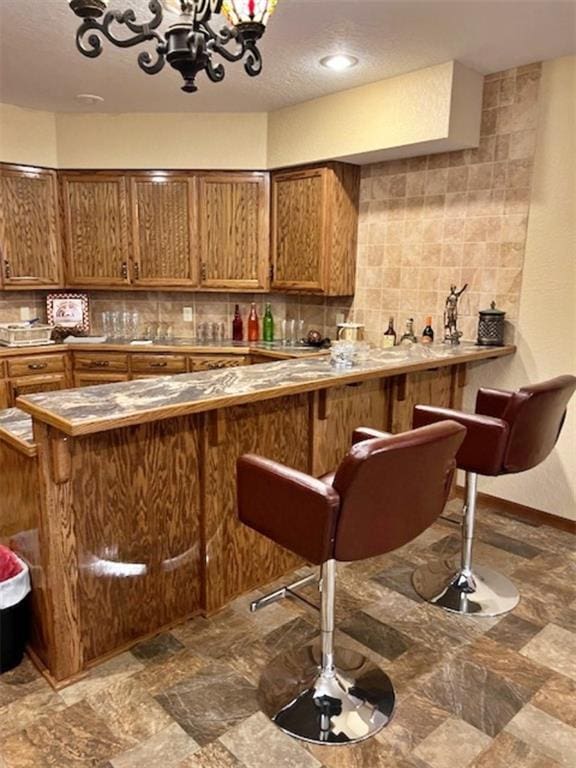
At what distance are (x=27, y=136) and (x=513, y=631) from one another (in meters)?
4.45

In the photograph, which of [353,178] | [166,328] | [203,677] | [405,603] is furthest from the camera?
[166,328]

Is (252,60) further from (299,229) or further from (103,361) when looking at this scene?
(103,361)

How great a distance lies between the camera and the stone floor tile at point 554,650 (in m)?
2.13

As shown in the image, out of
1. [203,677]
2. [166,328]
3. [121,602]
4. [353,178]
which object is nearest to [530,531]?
[203,677]

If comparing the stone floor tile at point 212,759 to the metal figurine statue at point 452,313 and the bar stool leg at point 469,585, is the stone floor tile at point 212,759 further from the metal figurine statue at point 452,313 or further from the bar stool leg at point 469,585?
the metal figurine statue at point 452,313

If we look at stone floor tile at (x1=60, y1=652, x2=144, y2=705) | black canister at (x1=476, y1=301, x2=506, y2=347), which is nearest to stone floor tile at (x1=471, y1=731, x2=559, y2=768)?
stone floor tile at (x1=60, y1=652, x2=144, y2=705)

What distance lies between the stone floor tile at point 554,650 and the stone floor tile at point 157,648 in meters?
1.36

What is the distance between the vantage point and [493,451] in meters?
2.25

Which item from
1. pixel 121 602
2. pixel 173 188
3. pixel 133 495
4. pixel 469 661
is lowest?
pixel 469 661

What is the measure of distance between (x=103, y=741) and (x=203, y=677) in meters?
0.40

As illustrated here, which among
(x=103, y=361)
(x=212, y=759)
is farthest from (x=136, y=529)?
(x=103, y=361)

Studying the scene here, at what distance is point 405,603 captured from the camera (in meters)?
2.54

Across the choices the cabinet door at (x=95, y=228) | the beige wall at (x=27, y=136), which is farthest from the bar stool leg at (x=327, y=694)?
the beige wall at (x=27, y=136)

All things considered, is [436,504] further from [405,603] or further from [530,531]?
[530,531]
